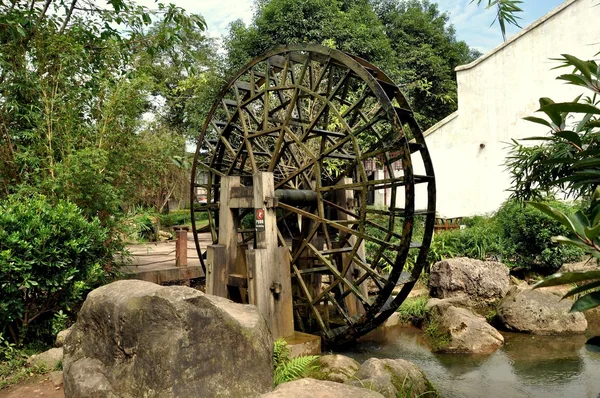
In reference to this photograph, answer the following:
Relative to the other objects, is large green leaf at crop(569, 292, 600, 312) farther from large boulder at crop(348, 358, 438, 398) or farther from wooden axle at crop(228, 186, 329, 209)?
wooden axle at crop(228, 186, 329, 209)

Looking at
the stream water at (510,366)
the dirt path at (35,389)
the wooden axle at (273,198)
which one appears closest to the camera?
the dirt path at (35,389)

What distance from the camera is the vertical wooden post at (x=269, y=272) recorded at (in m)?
5.75

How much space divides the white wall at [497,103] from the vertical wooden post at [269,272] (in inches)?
335

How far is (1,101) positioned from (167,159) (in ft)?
7.58

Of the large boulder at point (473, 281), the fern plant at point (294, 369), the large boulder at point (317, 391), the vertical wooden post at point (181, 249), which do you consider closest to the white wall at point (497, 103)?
the large boulder at point (473, 281)

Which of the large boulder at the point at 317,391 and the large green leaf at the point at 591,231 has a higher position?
the large green leaf at the point at 591,231

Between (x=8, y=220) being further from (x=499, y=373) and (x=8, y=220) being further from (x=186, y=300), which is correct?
(x=499, y=373)

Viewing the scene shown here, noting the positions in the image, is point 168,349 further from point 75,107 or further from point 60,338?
point 75,107

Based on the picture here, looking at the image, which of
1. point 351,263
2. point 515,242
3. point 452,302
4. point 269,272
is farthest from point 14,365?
point 515,242

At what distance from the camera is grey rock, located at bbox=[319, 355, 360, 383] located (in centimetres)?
441

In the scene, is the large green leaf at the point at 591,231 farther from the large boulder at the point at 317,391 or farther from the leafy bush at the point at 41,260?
the leafy bush at the point at 41,260

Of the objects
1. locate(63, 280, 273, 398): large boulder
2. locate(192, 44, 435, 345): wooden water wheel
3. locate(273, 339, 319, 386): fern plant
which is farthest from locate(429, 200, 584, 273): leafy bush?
locate(63, 280, 273, 398): large boulder

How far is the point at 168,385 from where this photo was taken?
3338mm

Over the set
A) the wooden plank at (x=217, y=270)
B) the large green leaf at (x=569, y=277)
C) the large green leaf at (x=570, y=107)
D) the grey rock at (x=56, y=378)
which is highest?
the large green leaf at (x=570, y=107)
